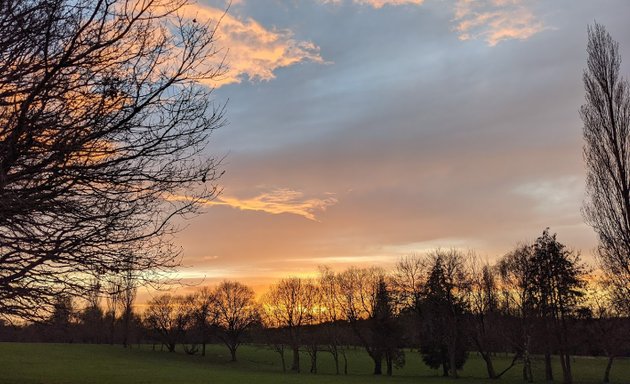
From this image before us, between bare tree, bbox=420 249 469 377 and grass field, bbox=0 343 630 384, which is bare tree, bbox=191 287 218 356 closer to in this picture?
grass field, bbox=0 343 630 384

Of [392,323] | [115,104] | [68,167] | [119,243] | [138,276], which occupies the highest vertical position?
[115,104]

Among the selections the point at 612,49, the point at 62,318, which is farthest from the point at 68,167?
the point at 612,49

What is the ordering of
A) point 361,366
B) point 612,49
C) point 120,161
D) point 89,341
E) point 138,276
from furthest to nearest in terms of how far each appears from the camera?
point 89,341 → point 361,366 → point 612,49 → point 138,276 → point 120,161

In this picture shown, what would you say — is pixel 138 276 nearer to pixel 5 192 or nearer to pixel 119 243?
pixel 119 243

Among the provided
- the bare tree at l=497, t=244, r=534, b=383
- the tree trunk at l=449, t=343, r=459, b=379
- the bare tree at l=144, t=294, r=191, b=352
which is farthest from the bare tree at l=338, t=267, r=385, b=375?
the bare tree at l=144, t=294, r=191, b=352

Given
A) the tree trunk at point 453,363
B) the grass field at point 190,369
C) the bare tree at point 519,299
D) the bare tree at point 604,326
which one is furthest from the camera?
the tree trunk at point 453,363

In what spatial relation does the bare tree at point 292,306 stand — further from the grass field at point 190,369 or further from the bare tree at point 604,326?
the bare tree at point 604,326

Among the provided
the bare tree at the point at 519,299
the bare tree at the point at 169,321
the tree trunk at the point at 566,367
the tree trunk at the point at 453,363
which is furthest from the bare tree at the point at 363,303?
the bare tree at the point at 169,321

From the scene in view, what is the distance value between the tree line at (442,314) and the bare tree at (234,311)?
0.61 ft

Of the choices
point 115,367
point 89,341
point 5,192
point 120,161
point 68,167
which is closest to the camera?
point 5,192

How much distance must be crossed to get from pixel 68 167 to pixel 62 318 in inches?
108

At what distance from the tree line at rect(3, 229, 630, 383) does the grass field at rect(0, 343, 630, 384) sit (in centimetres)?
290

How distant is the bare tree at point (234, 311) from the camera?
80.8m

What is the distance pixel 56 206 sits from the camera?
562 centimetres
